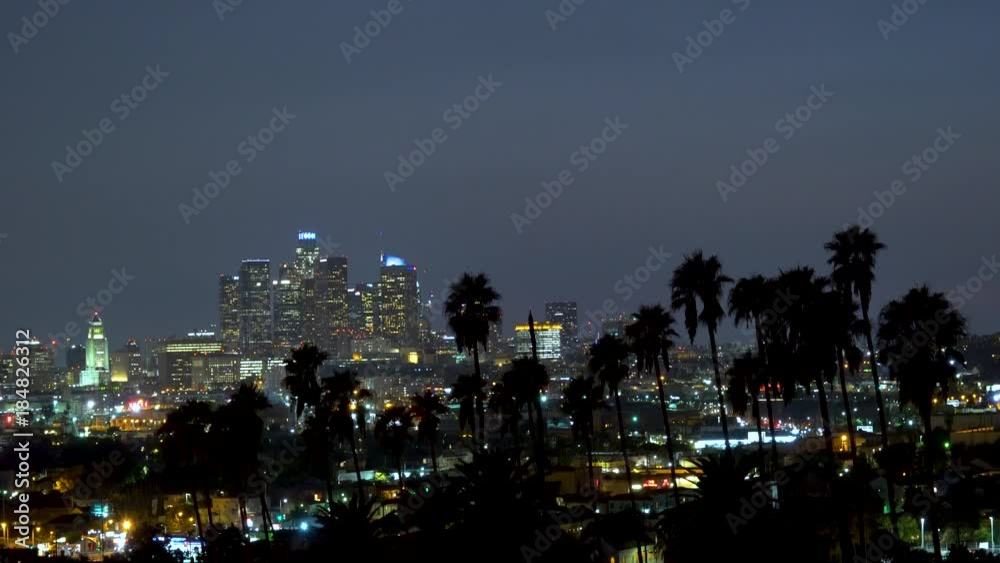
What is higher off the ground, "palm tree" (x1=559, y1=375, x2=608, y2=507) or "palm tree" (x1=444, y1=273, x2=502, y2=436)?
"palm tree" (x1=444, y1=273, x2=502, y2=436)

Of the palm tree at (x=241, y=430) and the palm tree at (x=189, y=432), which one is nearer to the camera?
the palm tree at (x=241, y=430)

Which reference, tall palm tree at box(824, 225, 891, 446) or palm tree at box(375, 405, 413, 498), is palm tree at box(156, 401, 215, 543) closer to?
palm tree at box(375, 405, 413, 498)

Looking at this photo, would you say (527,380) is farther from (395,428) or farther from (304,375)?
(304,375)

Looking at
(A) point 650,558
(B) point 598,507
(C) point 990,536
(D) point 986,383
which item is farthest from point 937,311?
(D) point 986,383

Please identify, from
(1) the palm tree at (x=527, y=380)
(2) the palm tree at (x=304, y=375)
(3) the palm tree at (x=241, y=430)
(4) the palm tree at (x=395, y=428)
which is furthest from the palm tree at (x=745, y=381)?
(3) the palm tree at (x=241, y=430)

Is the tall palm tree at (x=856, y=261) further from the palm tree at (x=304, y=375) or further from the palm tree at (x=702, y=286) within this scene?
the palm tree at (x=304, y=375)

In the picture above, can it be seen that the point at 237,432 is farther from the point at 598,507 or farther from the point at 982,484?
the point at 982,484

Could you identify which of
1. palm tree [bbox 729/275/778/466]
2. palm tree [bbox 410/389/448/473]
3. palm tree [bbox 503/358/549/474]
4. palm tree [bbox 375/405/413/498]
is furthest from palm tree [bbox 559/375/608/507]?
palm tree [bbox 729/275/778/466]

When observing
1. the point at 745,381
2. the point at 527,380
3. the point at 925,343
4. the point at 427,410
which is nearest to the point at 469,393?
the point at 527,380
